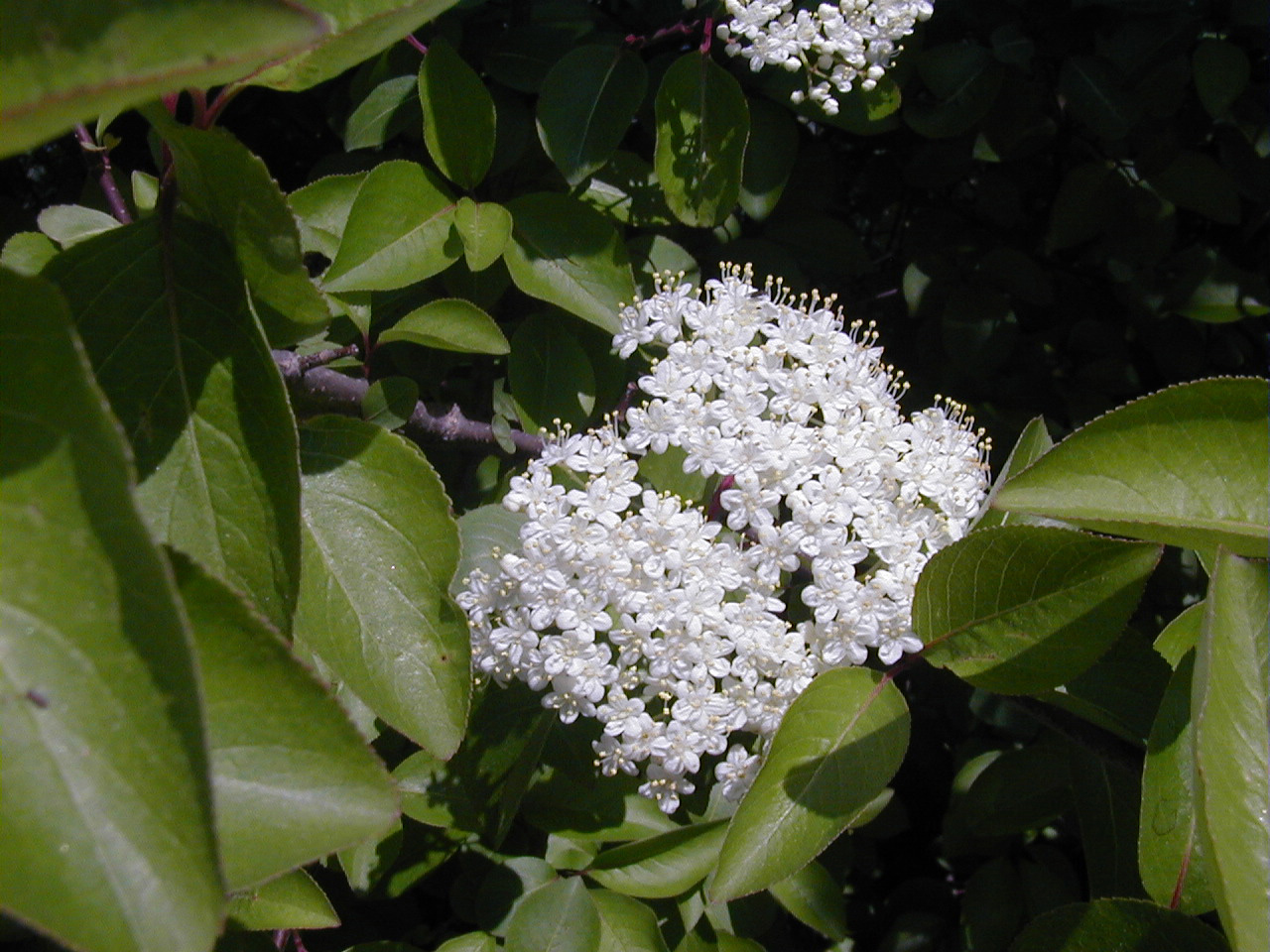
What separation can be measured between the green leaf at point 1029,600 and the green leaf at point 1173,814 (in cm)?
15

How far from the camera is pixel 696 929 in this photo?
1.64 m

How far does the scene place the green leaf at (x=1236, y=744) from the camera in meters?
0.77

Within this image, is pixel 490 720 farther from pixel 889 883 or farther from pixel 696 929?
pixel 889 883

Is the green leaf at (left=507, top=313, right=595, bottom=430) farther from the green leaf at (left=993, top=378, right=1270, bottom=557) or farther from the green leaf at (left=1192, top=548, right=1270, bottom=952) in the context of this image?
the green leaf at (left=1192, top=548, right=1270, bottom=952)

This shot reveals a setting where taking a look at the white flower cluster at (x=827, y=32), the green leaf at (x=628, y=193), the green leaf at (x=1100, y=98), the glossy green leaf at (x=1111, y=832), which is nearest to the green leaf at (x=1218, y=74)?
the green leaf at (x=1100, y=98)

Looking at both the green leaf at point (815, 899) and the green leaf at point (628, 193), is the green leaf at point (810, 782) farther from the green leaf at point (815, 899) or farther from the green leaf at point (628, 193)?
the green leaf at point (628, 193)

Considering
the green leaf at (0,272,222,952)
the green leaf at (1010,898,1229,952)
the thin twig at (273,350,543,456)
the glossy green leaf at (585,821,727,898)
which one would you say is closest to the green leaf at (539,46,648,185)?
the thin twig at (273,350,543,456)

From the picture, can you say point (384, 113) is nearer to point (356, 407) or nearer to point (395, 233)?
point (395, 233)

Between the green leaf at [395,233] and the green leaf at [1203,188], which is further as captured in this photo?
the green leaf at [1203,188]

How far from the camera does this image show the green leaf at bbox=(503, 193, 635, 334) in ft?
5.23

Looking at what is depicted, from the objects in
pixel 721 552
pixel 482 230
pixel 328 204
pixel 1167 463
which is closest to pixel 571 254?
pixel 482 230

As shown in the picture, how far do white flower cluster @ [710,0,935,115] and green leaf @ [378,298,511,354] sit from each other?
0.66 metres

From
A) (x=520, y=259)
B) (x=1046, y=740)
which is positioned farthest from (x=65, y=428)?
(x=1046, y=740)

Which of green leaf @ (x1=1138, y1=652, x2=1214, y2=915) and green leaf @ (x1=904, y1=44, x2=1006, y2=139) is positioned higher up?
green leaf @ (x1=904, y1=44, x2=1006, y2=139)
